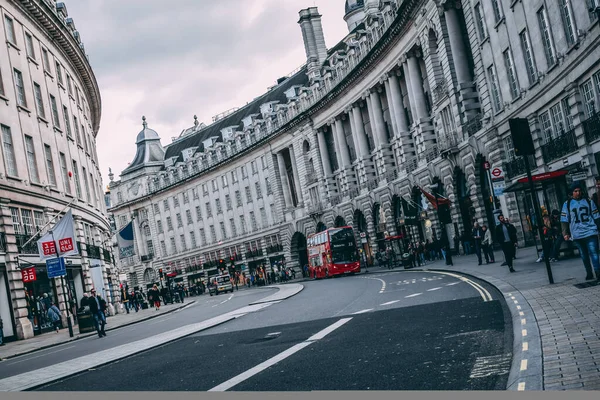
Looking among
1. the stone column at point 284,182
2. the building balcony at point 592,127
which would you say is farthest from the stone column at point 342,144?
the building balcony at point 592,127

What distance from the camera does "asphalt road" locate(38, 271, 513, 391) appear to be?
27.0ft

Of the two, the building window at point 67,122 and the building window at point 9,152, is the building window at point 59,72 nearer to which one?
the building window at point 67,122

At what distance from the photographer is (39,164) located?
35.7m

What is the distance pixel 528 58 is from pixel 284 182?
53320 mm

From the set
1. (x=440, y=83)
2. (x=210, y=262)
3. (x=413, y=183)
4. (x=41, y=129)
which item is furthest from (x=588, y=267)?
(x=210, y=262)

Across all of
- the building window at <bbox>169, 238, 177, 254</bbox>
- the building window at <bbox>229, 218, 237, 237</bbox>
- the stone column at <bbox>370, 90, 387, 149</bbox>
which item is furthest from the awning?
the building window at <bbox>169, 238, 177, 254</bbox>

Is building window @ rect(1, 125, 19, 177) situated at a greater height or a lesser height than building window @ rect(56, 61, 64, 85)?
lesser

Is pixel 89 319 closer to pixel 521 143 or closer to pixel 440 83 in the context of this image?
pixel 521 143

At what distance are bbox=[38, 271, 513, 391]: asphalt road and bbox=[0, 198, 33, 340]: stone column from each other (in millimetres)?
15690

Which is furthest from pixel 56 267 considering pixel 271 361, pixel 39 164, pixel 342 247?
pixel 342 247

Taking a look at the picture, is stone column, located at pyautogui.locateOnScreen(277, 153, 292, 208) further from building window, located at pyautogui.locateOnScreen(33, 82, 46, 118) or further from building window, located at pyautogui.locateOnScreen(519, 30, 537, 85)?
building window, located at pyautogui.locateOnScreen(519, 30, 537, 85)

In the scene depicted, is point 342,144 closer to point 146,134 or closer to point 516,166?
point 516,166

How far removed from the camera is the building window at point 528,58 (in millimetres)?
32281

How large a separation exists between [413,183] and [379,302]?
36.4m
